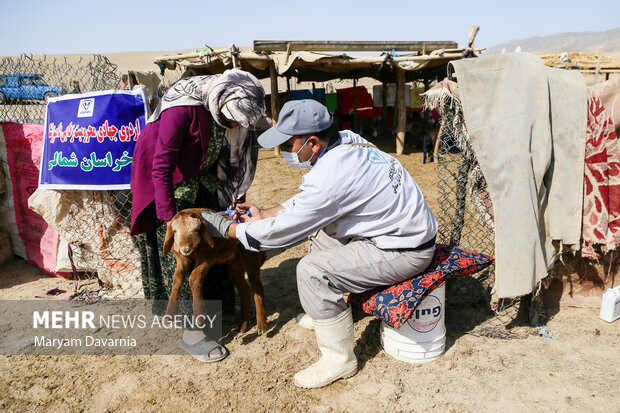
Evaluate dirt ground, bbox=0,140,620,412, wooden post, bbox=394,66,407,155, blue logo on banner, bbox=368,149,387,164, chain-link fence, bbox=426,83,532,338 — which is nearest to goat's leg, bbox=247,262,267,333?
dirt ground, bbox=0,140,620,412

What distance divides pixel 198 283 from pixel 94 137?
1602mm

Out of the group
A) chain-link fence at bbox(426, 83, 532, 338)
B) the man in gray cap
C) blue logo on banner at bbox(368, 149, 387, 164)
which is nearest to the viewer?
the man in gray cap

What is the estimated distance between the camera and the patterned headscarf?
2740 mm

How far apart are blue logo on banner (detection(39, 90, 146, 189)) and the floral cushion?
220cm

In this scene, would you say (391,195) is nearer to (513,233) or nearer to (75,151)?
(513,233)

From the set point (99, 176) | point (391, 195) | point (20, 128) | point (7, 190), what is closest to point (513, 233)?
point (391, 195)

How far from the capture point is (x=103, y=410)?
101 inches

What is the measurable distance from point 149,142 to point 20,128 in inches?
91.1

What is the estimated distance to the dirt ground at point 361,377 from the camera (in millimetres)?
2504

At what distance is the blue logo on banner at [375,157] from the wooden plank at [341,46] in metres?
7.06

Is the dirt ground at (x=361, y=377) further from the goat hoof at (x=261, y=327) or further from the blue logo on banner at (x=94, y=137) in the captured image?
the blue logo on banner at (x=94, y=137)

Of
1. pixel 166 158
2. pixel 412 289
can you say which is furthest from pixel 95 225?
pixel 412 289

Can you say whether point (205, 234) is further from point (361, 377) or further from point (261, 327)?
point (361, 377)

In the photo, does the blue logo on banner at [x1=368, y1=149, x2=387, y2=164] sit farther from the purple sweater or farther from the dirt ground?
the dirt ground
